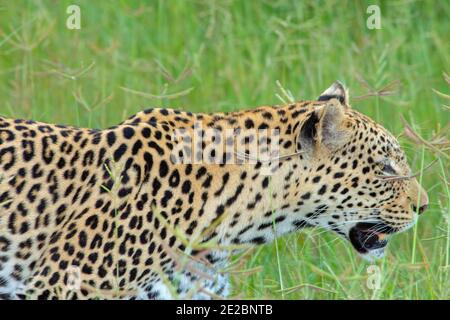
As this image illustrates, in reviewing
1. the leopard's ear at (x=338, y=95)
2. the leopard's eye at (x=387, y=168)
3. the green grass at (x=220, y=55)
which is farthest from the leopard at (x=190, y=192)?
the green grass at (x=220, y=55)

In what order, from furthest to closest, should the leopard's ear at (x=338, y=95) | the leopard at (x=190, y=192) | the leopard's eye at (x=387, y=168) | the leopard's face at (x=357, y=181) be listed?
the leopard's ear at (x=338, y=95) → the leopard's eye at (x=387, y=168) → the leopard's face at (x=357, y=181) → the leopard at (x=190, y=192)

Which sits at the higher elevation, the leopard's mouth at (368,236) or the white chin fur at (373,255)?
the leopard's mouth at (368,236)

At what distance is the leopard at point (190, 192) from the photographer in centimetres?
671

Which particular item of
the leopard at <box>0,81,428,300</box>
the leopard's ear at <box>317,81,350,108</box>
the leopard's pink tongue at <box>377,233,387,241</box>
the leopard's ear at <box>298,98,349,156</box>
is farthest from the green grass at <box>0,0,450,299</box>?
the leopard's ear at <box>298,98,349,156</box>

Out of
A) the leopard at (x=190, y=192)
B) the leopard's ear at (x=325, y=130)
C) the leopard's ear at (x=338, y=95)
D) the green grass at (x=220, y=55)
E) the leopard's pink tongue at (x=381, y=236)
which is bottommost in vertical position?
the leopard's pink tongue at (x=381, y=236)

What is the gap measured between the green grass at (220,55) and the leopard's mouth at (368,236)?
2.13 metres

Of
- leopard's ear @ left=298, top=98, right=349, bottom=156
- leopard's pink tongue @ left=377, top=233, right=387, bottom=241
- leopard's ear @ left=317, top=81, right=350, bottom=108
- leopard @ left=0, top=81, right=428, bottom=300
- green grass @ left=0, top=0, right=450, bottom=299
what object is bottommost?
leopard's pink tongue @ left=377, top=233, right=387, bottom=241

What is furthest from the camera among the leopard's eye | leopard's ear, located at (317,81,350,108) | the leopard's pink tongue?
leopard's ear, located at (317,81,350,108)

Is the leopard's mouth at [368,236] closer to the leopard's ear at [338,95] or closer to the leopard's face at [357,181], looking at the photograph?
the leopard's face at [357,181]

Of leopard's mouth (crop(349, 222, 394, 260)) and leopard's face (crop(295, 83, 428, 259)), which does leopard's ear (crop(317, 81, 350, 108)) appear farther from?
leopard's mouth (crop(349, 222, 394, 260))

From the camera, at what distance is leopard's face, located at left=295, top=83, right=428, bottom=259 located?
684 cm

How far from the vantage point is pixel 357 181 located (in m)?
6.97

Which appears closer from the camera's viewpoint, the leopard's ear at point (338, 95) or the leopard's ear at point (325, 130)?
the leopard's ear at point (325, 130)
